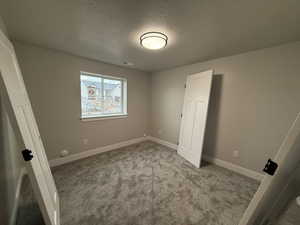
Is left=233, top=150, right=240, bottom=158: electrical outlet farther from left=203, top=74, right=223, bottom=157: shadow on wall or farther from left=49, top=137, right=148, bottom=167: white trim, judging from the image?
left=49, top=137, right=148, bottom=167: white trim

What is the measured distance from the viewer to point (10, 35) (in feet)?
5.90

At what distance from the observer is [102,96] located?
3176 mm

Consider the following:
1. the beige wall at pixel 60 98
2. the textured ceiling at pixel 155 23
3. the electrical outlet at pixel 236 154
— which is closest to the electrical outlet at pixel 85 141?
the beige wall at pixel 60 98

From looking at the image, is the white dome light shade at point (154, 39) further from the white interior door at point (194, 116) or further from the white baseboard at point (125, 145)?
the white baseboard at point (125, 145)

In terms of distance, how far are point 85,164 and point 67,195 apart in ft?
2.73

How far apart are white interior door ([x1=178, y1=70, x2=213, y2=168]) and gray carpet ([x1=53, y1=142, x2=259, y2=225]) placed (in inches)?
12.0

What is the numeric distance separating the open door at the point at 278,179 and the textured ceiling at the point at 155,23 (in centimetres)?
125

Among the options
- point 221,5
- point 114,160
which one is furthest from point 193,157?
point 221,5

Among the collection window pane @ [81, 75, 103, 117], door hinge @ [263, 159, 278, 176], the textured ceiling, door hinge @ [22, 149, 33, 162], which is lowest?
door hinge @ [22, 149, 33, 162]

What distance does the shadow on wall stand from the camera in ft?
8.45

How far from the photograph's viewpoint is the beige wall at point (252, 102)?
1859 millimetres

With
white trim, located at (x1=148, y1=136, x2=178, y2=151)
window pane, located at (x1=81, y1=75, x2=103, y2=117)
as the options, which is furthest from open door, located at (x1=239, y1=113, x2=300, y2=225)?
window pane, located at (x1=81, y1=75, x2=103, y2=117)

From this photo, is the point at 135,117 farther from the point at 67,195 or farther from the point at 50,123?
the point at 67,195

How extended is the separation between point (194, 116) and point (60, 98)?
284 centimetres
